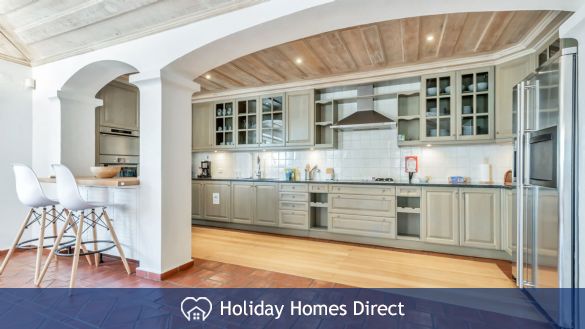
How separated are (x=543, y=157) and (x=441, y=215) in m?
1.58

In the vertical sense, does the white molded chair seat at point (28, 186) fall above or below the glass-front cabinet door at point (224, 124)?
below

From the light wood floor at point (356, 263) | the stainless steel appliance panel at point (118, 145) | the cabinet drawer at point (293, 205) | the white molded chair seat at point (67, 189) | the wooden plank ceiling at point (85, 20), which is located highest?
the wooden plank ceiling at point (85, 20)

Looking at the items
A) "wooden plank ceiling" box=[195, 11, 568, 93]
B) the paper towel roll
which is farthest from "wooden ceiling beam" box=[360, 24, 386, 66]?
the paper towel roll

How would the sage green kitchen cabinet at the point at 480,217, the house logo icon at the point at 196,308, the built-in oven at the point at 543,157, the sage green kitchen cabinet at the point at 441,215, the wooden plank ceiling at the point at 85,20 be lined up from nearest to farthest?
the built-in oven at the point at 543,157 < the house logo icon at the point at 196,308 < the wooden plank ceiling at the point at 85,20 < the sage green kitchen cabinet at the point at 480,217 < the sage green kitchen cabinet at the point at 441,215

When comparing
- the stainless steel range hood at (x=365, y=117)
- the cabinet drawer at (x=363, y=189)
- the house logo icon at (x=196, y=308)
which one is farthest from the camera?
the stainless steel range hood at (x=365, y=117)

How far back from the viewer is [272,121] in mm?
4645

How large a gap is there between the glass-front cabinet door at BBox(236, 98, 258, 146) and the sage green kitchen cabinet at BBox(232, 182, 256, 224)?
0.78 meters

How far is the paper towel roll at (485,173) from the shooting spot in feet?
11.6

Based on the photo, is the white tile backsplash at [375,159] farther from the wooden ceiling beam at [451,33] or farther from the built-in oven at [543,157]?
the built-in oven at [543,157]

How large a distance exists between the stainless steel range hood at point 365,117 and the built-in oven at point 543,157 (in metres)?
1.85

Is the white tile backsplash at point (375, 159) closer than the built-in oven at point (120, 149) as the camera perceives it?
Yes

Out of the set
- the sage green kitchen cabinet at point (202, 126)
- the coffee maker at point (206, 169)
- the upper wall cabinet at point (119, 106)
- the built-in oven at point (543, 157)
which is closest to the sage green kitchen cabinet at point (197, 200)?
the coffee maker at point (206, 169)

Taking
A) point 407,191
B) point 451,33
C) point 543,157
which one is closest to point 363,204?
point 407,191

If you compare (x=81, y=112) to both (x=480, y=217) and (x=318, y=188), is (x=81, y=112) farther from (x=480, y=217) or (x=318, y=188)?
(x=480, y=217)
